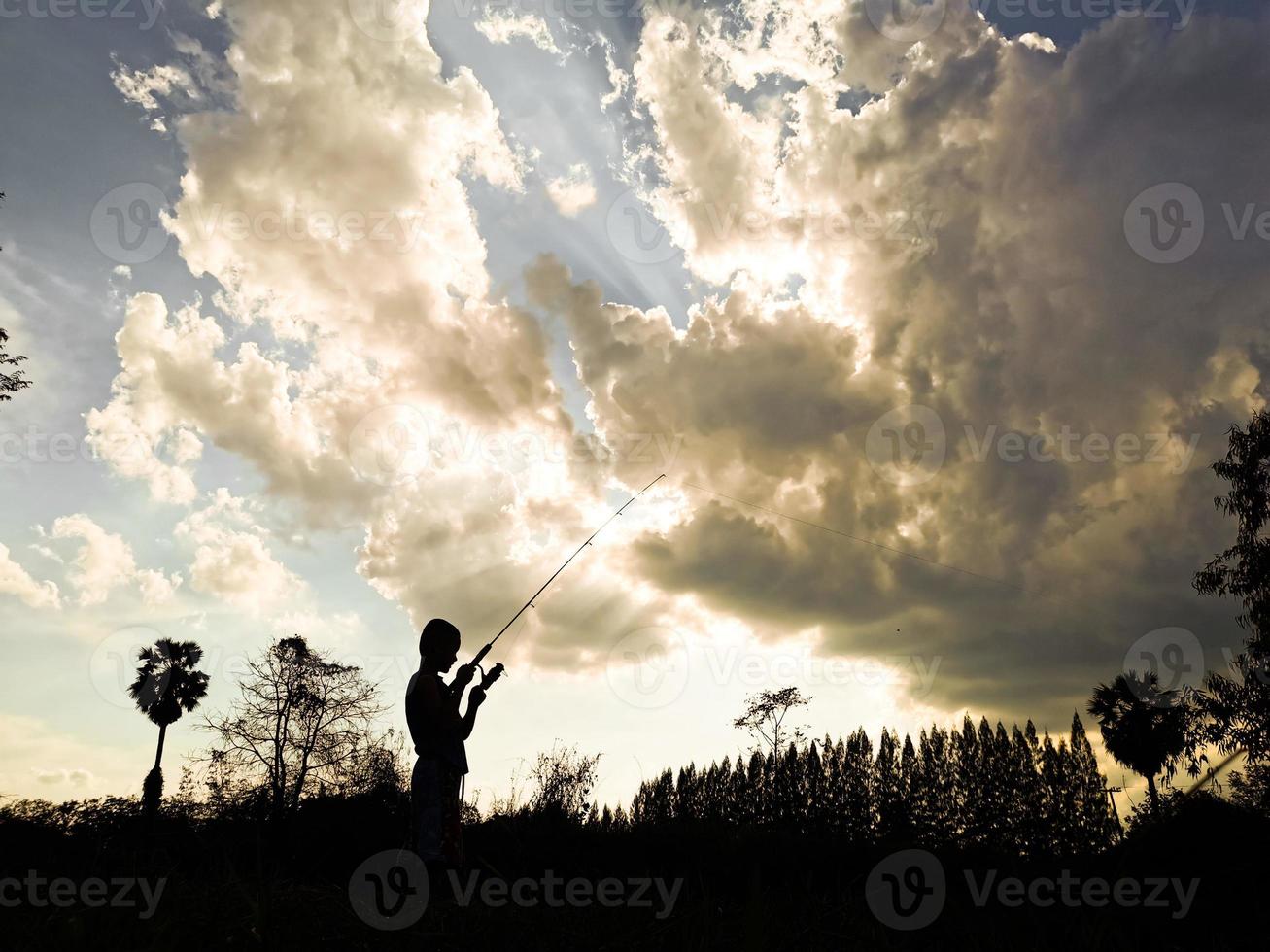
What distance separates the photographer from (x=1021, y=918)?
2568 millimetres

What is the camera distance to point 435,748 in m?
6.55

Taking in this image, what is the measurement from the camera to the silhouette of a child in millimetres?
6328

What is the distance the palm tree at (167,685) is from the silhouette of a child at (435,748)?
178 feet

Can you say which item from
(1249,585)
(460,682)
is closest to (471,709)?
(460,682)

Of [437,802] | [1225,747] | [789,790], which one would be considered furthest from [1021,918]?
[789,790]

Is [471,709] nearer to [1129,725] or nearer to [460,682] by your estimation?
[460,682]

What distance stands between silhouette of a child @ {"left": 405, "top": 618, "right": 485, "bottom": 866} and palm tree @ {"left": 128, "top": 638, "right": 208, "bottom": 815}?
54.4m

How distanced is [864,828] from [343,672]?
33.4 meters

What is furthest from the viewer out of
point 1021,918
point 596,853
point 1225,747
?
point 1225,747

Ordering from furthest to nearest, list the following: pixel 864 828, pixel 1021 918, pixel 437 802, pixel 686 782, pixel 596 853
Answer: pixel 686 782 → pixel 864 828 → pixel 596 853 → pixel 437 802 → pixel 1021 918

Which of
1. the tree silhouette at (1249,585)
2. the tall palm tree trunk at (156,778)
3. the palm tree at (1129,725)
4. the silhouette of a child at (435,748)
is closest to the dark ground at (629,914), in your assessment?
the silhouette of a child at (435,748)

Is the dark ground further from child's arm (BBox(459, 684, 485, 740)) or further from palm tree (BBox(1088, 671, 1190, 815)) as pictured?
palm tree (BBox(1088, 671, 1190, 815))

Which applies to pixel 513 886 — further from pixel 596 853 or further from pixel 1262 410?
pixel 1262 410

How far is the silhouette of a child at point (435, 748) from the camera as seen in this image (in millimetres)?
6328
